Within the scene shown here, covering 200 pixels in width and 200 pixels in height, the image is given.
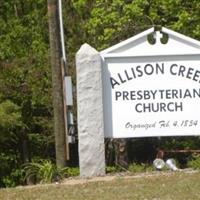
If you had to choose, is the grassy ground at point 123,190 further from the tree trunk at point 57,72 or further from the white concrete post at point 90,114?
the tree trunk at point 57,72

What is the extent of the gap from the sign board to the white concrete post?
0.80 ft

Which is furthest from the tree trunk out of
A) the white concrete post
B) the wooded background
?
the wooded background

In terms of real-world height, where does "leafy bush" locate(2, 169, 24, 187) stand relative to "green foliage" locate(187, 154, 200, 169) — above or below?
below

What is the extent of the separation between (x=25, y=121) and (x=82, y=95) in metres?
10.5

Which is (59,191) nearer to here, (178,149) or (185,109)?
(185,109)

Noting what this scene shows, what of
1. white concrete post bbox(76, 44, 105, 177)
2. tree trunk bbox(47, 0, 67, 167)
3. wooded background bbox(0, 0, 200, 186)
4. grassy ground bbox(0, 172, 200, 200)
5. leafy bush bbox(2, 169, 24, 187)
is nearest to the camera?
grassy ground bbox(0, 172, 200, 200)

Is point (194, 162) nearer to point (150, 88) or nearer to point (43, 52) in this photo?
point (150, 88)

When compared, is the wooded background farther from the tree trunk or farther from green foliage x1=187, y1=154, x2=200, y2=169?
green foliage x1=187, y1=154, x2=200, y2=169

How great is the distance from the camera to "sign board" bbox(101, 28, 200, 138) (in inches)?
573

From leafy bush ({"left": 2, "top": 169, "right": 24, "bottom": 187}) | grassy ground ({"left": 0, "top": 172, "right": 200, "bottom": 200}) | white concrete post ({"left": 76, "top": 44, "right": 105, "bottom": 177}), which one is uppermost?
white concrete post ({"left": 76, "top": 44, "right": 105, "bottom": 177})

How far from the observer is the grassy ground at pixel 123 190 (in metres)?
11.3

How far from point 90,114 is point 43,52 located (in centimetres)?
1108

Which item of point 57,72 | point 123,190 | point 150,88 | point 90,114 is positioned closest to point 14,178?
point 57,72

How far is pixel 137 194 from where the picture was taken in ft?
37.7
